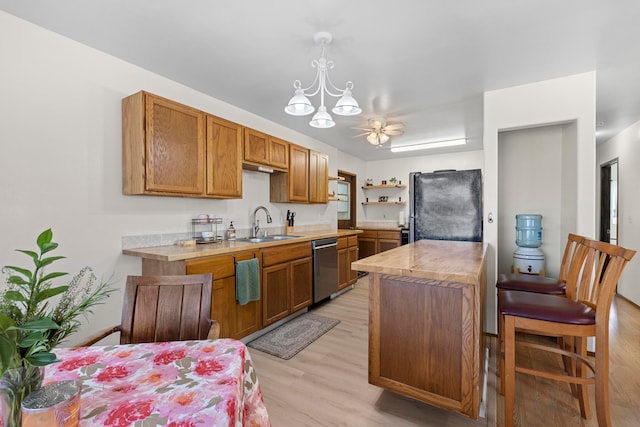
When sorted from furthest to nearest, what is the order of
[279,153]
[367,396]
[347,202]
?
[347,202] → [279,153] → [367,396]

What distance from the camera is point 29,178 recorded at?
191 cm

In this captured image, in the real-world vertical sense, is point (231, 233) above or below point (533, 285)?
above

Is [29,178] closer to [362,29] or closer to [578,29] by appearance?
[362,29]

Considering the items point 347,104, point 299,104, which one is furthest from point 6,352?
point 347,104

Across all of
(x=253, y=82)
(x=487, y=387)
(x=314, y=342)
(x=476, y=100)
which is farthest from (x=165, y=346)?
(x=476, y=100)

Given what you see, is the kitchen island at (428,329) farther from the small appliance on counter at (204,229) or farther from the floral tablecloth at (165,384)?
the small appliance on counter at (204,229)

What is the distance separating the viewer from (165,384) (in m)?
0.81

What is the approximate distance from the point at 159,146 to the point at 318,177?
2.38 metres

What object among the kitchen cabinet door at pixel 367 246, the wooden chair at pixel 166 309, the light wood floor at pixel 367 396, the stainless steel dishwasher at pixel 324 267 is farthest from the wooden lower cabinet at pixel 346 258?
the wooden chair at pixel 166 309

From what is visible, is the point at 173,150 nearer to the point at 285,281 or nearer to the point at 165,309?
the point at 165,309

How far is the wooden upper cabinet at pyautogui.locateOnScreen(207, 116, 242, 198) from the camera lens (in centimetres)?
273

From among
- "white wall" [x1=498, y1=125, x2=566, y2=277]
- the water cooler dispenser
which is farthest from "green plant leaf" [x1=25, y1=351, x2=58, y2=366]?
"white wall" [x1=498, y1=125, x2=566, y2=277]

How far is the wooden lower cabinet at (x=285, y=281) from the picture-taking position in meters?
2.91

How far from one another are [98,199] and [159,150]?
22.6 inches
